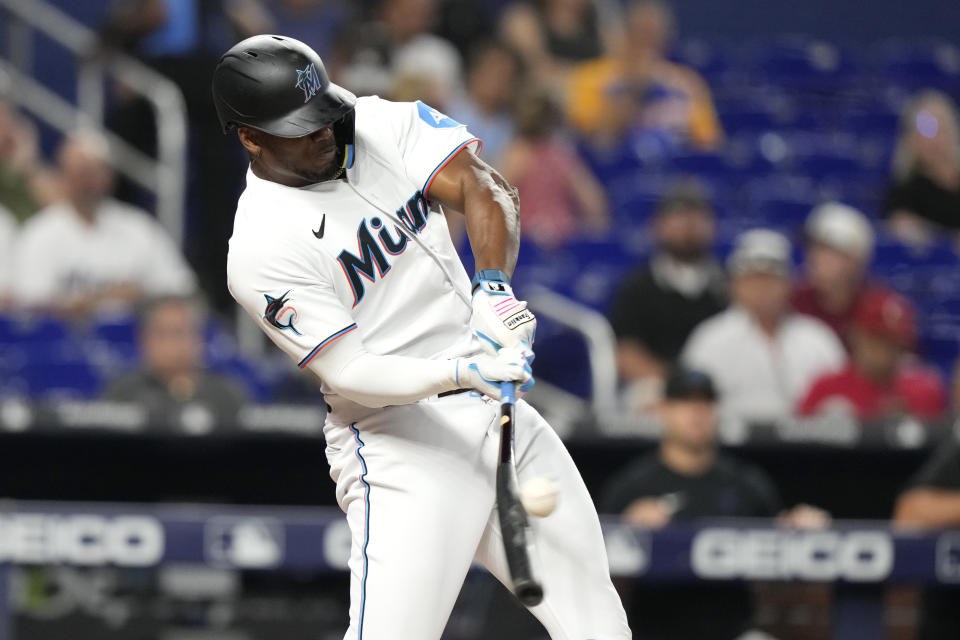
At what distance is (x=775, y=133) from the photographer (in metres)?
9.01

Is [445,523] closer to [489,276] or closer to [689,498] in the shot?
[489,276]

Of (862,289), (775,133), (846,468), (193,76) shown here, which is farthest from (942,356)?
(193,76)

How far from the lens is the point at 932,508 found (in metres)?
4.73

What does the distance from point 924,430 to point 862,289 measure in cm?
152

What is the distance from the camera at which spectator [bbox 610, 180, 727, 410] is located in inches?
257

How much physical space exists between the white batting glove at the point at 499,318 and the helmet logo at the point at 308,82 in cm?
50

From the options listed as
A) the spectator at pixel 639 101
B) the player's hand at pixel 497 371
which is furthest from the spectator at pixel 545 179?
the player's hand at pixel 497 371

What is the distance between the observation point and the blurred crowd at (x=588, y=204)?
20.5 ft

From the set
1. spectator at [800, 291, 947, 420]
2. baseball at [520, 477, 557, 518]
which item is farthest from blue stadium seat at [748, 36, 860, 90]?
baseball at [520, 477, 557, 518]

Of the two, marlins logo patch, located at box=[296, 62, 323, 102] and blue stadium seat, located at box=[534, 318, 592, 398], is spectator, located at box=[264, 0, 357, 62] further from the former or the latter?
marlins logo patch, located at box=[296, 62, 323, 102]

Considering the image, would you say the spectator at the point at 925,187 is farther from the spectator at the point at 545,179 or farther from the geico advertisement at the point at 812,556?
the geico advertisement at the point at 812,556

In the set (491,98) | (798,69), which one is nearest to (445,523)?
(491,98)

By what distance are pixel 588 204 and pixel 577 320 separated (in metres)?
1.71

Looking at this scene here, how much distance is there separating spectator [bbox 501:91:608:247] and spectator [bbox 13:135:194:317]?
71.6 inches
